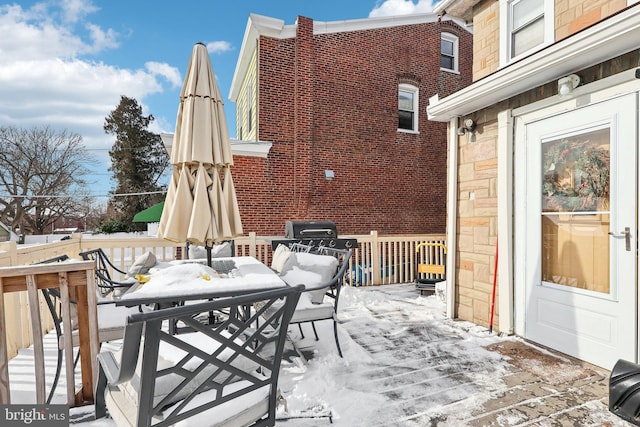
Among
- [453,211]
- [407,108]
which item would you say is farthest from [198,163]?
[407,108]

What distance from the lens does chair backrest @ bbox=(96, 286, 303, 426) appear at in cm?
119

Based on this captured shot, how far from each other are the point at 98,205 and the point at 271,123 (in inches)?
Answer: 716

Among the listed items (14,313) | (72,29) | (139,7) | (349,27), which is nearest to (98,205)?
(72,29)

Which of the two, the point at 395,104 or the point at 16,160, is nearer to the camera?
the point at 395,104

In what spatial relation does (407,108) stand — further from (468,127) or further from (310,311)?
(310,311)

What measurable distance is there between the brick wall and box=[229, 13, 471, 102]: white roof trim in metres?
0.14

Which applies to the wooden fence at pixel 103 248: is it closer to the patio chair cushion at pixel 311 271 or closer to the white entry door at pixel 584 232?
the patio chair cushion at pixel 311 271

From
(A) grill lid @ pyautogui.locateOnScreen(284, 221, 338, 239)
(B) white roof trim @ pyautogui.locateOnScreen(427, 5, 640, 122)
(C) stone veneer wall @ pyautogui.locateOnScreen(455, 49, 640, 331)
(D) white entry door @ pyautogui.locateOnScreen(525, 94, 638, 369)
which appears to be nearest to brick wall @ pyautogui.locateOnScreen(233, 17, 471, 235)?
(A) grill lid @ pyautogui.locateOnScreen(284, 221, 338, 239)

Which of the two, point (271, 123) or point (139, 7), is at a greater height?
point (139, 7)

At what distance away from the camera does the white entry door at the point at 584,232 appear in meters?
2.63

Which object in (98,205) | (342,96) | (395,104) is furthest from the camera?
(98,205)

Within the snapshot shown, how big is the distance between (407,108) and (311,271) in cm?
722

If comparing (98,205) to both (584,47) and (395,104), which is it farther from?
(584,47)

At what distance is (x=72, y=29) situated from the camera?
44.2 feet
